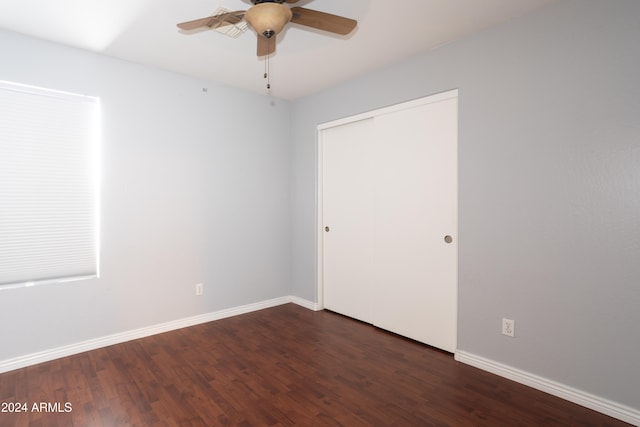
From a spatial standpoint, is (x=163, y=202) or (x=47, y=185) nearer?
(x=47, y=185)

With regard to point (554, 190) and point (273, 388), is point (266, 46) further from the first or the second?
point (273, 388)

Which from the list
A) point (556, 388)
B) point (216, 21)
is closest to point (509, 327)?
point (556, 388)

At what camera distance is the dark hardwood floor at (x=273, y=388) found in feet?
6.30

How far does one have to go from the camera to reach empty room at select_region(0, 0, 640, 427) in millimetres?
1969

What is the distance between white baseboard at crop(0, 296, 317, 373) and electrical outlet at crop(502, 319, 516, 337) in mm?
2060

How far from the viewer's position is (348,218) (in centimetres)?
363

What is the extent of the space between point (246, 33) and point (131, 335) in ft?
9.01

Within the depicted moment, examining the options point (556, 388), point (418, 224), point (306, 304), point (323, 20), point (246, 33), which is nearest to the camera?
point (323, 20)

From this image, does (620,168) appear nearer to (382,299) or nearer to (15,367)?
(382,299)

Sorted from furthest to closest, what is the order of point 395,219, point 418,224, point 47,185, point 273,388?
point 395,219 → point 418,224 → point 47,185 → point 273,388

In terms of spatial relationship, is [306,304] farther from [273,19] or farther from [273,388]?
[273,19]

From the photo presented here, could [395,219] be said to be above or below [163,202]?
below

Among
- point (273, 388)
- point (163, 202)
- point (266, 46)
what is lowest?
point (273, 388)

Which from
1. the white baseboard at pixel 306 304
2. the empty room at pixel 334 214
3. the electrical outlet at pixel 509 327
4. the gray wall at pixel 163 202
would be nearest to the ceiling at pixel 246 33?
the empty room at pixel 334 214
